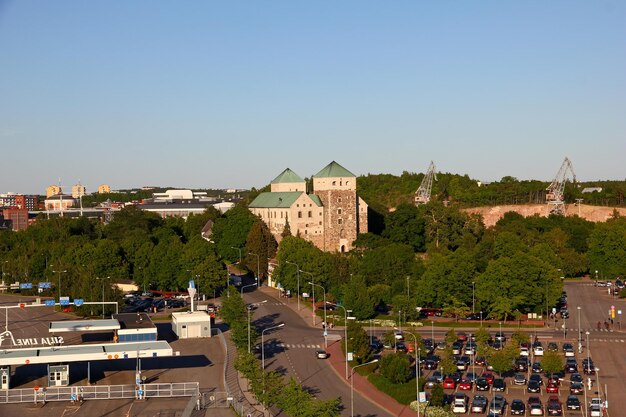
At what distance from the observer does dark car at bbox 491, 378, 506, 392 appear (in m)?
57.0

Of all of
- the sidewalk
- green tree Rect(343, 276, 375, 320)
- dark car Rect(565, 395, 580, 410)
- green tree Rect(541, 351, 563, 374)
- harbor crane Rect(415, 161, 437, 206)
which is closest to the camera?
dark car Rect(565, 395, 580, 410)

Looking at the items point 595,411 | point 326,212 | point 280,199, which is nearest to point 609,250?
point 326,212

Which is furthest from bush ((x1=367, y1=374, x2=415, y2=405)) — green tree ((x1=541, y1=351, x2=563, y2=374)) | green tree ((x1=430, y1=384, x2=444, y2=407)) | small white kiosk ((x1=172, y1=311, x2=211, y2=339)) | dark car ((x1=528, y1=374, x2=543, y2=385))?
small white kiosk ((x1=172, y1=311, x2=211, y2=339))

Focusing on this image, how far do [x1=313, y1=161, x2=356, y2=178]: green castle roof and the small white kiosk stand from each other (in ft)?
174

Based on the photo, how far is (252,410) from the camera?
52.6m

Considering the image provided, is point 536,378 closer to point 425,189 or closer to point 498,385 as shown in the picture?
point 498,385

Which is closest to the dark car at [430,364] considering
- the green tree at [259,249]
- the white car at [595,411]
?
the white car at [595,411]

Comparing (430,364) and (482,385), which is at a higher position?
(430,364)

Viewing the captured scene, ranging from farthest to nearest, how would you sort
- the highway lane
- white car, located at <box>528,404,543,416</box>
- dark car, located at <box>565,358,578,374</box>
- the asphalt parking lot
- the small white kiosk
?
the small white kiosk < dark car, located at <box>565,358,578,374</box> < the highway lane < the asphalt parking lot < white car, located at <box>528,404,543,416</box>

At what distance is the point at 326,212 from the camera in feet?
402

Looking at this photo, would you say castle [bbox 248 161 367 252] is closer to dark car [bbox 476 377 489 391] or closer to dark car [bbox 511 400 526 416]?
dark car [bbox 476 377 489 391]

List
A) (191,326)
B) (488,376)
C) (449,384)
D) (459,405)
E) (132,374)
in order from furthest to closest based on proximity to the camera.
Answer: (191,326) → (132,374) → (488,376) → (449,384) → (459,405)

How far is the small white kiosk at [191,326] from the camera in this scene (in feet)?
235

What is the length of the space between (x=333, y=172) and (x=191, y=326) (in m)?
55.0
